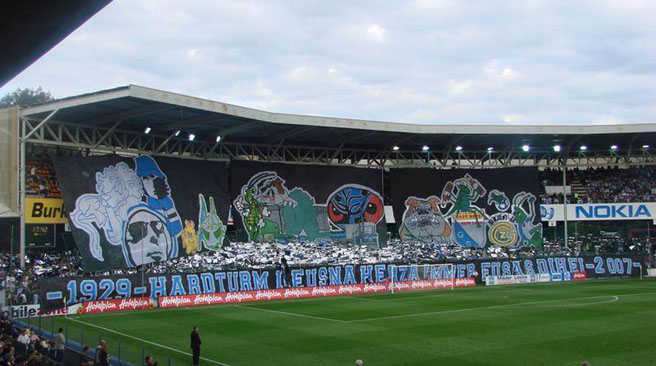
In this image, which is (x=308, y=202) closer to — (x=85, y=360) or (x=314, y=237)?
(x=314, y=237)

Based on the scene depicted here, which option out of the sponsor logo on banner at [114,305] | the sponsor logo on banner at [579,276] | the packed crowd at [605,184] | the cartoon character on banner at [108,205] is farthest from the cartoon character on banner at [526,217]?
the sponsor logo on banner at [114,305]

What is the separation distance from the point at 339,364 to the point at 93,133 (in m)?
26.4

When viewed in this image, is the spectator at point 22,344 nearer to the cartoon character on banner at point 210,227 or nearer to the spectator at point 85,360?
the spectator at point 85,360

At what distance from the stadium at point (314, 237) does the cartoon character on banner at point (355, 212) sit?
13 centimetres

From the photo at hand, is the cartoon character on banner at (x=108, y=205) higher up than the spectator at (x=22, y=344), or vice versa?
the cartoon character on banner at (x=108, y=205)

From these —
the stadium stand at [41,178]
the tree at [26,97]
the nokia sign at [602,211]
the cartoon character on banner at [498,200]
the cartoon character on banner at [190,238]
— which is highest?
the tree at [26,97]

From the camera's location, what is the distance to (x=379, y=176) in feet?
183

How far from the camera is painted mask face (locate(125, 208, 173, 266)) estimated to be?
40.3 m

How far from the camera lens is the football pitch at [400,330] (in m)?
20.4

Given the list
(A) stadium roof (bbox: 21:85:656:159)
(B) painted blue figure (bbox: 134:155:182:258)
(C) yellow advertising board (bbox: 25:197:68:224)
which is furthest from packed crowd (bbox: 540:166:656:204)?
(C) yellow advertising board (bbox: 25:197:68:224)

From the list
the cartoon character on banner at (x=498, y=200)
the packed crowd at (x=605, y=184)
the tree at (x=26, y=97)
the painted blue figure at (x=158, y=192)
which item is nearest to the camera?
the painted blue figure at (x=158, y=192)

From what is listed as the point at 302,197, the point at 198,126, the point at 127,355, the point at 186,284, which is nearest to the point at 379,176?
the point at 302,197

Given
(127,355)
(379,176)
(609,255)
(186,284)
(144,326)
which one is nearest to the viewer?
(127,355)

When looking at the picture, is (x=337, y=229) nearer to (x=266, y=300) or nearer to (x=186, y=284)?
(x=266, y=300)
